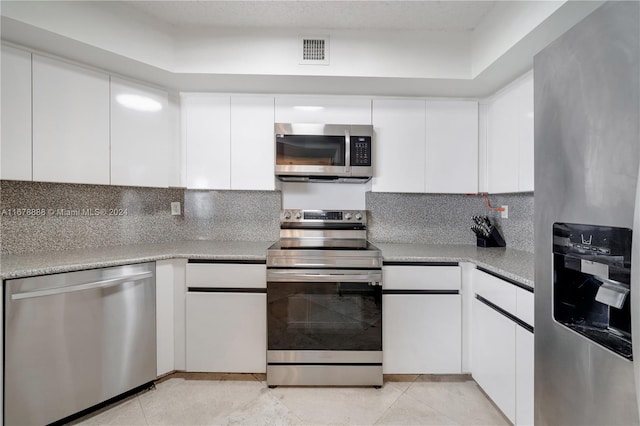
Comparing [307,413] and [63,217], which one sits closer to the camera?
[307,413]

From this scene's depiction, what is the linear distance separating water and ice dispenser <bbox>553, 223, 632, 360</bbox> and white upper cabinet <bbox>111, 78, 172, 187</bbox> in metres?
2.37

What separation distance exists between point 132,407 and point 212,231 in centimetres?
133

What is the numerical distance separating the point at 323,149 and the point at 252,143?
1.87ft

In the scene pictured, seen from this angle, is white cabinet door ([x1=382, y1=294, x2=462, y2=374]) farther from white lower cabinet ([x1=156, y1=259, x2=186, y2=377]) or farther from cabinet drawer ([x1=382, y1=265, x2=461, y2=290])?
white lower cabinet ([x1=156, y1=259, x2=186, y2=377])

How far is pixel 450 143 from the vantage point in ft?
7.10

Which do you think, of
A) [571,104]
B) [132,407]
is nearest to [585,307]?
[571,104]

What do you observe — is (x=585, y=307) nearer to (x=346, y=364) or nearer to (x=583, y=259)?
(x=583, y=259)

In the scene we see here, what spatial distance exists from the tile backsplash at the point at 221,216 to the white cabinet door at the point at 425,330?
2.31 ft

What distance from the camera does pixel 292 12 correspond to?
1.71 meters

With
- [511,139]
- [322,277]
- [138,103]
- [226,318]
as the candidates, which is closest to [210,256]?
[226,318]

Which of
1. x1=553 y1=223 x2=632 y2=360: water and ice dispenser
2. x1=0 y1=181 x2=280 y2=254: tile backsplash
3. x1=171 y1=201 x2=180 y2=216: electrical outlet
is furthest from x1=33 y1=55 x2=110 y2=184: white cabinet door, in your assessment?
x1=553 y1=223 x2=632 y2=360: water and ice dispenser

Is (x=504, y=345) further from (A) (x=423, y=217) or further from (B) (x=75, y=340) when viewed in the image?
(B) (x=75, y=340)

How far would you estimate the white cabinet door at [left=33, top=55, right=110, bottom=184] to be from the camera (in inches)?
62.8

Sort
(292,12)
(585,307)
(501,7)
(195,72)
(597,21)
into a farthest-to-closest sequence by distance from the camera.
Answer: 1. (195,72)
2. (292,12)
3. (501,7)
4. (585,307)
5. (597,21)
